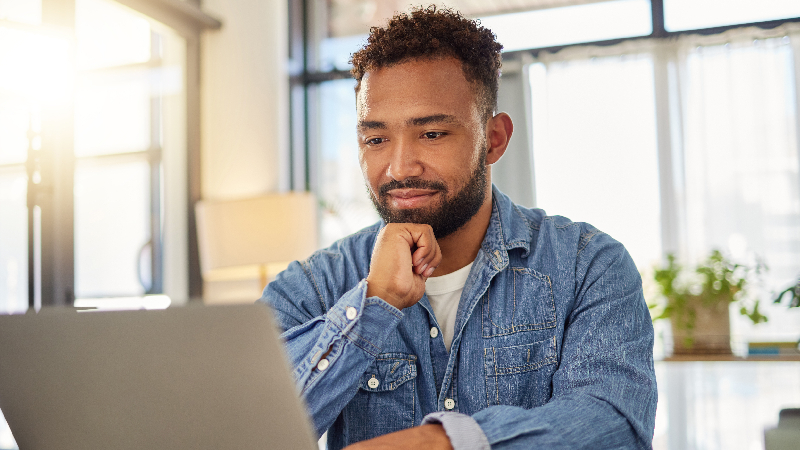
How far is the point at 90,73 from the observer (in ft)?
11.7

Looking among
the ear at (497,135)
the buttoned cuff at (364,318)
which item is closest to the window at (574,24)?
the ear at (497,135)

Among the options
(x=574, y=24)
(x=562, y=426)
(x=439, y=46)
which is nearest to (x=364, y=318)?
(x=562, y=426)

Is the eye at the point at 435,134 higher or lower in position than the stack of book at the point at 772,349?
higher

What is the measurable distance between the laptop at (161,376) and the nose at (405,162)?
669 millimetres

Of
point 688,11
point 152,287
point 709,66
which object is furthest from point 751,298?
point 152,287

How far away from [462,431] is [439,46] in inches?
28.9

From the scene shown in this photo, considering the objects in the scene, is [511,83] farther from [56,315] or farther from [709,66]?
[56,315]

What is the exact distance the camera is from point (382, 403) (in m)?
1.19

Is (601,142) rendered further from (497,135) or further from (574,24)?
(497,135)

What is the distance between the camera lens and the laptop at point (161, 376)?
0.59 m

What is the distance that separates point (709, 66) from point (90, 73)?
3.56 m

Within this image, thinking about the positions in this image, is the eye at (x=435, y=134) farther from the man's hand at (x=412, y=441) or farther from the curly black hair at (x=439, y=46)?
the man's hand at (x=412, y=441)

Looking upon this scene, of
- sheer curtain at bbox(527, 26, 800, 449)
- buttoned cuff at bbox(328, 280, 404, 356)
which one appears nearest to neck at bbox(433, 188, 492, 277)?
buttoned cuff at bbox(328, 280, 404, 356)

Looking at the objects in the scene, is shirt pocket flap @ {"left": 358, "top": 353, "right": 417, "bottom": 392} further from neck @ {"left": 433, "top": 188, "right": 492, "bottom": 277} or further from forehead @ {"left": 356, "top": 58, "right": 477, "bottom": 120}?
forehead @ {"left": 356, "top": 58, "right": 477, "bottom": 120}
